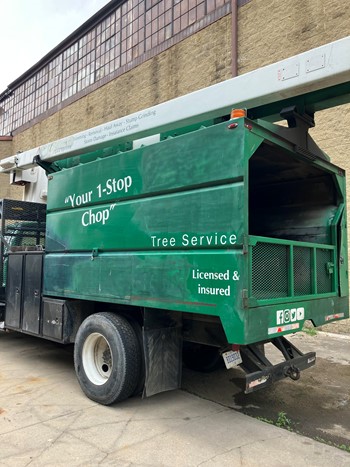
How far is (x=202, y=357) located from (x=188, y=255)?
2.47m

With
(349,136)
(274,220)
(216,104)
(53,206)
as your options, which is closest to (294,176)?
(274,220)

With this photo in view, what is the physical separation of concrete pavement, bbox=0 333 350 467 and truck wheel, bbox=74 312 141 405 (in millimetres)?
187

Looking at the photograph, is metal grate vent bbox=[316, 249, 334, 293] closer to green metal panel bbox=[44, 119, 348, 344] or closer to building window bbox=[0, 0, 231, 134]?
green metal panel bbox=[44, 119, 348, 344]

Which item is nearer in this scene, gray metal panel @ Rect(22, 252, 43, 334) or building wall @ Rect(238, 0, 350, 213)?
gray metal panel @ Rect(22, 252, 43, 334)

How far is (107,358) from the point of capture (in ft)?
15.8

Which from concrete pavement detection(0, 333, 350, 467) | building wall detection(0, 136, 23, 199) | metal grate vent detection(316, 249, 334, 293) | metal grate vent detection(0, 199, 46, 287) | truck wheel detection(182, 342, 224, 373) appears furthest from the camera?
building wall detection(0, 136, 23, 199)

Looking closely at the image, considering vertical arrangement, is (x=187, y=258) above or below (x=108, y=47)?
below

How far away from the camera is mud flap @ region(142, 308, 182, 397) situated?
4.29m

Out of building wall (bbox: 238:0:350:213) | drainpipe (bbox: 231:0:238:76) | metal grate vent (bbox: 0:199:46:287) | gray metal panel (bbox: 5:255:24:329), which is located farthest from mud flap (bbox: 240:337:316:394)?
drainpipe (bbox: 231:0:238:76)

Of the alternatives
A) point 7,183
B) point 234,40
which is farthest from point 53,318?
point 7,183

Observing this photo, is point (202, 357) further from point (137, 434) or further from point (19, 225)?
point (19, 225)

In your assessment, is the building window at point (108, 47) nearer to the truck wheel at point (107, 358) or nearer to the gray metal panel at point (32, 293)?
the gray metal panel at point (32, 293)

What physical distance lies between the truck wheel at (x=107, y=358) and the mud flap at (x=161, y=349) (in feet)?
0.61

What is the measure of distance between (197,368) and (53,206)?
303cm
